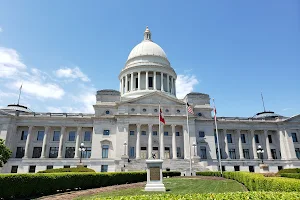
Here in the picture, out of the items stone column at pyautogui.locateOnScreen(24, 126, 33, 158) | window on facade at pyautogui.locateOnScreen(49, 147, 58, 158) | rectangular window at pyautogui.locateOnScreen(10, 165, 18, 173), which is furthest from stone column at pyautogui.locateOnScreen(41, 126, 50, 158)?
rectangular window at pyautogui.locateOnScreen(10, 165, 18, 173)

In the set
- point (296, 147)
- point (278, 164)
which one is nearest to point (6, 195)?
point (278, 164)

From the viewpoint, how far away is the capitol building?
44.9 m

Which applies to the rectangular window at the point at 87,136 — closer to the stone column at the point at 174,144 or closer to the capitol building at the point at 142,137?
the capitol building at the point at 142,137

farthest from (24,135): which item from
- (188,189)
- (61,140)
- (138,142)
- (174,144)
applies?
(188,189)

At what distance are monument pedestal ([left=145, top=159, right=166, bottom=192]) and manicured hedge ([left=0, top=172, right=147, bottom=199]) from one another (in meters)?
7.34

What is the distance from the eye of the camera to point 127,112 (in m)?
47.3

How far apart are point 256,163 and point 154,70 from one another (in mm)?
34994

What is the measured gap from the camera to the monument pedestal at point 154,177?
55.1 ft

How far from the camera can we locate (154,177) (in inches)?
679

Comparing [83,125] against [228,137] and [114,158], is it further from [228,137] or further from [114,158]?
[228,137]

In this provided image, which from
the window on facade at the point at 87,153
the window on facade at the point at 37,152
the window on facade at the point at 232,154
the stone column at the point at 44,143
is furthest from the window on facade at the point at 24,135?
the window on facade at the point at 232,154

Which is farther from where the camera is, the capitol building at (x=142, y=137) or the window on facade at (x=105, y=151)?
the window on facade at (x=105, y=151)

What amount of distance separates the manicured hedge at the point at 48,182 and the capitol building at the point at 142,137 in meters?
18.3

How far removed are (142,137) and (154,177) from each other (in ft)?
101
